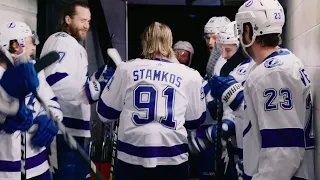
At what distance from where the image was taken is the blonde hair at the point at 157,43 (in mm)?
2836

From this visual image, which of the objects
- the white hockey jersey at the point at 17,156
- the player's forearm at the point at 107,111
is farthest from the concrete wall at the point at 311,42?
the white hockey jersey at the point at 17,156

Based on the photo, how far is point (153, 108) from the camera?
8.84 ft

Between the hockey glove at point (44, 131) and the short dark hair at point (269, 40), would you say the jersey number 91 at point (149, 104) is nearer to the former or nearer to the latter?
the hockey glove at point (44, 131)

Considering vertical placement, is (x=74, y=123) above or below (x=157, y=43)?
below

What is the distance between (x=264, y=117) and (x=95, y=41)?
390 cm

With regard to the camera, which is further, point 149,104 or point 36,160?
point 36,160

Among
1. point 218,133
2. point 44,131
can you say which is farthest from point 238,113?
point 44,131

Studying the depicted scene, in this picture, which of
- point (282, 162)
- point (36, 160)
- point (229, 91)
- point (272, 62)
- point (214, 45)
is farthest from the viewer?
point (214, 45)

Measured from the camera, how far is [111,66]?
3.76 metres

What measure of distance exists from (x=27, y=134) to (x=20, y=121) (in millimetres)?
381

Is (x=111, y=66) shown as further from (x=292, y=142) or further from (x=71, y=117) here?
(x=292, y=142)

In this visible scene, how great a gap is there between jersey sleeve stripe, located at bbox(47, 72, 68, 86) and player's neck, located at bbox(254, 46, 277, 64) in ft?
5.72

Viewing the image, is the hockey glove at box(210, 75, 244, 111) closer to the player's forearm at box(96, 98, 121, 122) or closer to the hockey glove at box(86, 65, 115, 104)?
the player's forearm at box(96, 98, 121, 122)

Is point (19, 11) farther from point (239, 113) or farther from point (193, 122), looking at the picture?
point (239, 113)
